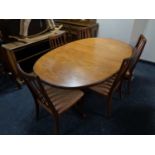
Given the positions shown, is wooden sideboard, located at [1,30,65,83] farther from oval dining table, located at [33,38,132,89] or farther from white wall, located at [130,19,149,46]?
white wall, located at [130,19,149,46]

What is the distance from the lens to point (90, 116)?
78.2 inches

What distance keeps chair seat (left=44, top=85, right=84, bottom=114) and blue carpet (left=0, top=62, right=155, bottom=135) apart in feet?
1.37

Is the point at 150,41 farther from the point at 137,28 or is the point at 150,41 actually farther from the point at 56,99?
the point at 56,99

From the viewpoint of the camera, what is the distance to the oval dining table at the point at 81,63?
4.83 feet

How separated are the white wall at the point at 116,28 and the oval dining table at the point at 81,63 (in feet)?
2.56

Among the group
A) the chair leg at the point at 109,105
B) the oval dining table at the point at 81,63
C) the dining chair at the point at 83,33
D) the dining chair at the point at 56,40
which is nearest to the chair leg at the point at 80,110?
the chair leg at the point at 109,105

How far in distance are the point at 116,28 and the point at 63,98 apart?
2069 millimetres

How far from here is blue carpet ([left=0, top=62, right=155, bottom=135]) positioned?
5.90ft

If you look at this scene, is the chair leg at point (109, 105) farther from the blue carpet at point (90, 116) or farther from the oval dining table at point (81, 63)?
the oval dining table at point (81, 63)

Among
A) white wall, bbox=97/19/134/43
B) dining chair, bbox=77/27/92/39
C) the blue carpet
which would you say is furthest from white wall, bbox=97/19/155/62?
the blue carpet

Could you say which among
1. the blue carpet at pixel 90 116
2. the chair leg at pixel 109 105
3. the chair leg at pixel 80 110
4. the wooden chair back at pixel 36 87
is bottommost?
the blue carpet at pixel 90 116

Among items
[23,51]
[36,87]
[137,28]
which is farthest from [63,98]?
[137,28]
